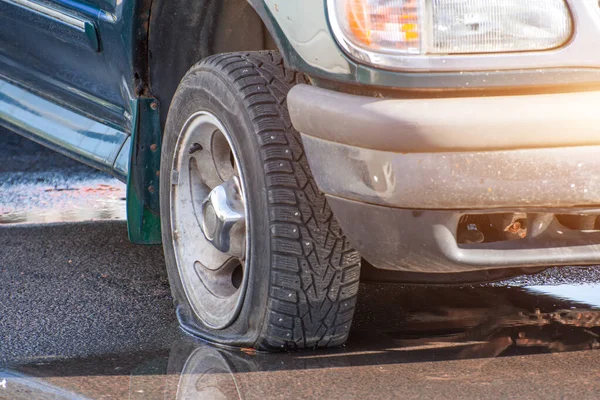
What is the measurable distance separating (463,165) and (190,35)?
1410 mm

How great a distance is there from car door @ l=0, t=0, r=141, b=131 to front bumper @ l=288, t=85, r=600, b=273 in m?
1.27

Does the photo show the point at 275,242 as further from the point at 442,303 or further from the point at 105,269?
the point at 105,269

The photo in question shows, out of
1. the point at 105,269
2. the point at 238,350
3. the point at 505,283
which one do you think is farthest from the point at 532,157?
the point at 105,269

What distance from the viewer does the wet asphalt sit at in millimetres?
2496

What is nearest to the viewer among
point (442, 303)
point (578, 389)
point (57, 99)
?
point (578, 389)

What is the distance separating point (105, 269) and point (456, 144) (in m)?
2.09

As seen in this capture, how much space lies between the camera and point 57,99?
4020mm

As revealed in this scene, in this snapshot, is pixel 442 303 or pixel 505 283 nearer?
pixel 442 303

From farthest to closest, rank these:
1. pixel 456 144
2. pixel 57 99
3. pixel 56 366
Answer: pixel 57 99
pixel 56 366
pixel 456 144

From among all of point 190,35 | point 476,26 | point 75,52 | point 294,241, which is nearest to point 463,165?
point 476,26

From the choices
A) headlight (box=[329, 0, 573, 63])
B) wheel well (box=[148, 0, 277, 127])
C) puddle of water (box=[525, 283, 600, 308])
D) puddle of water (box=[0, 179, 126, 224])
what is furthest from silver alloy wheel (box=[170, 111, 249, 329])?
puddle of water (box=[0, 179, 126, 224])

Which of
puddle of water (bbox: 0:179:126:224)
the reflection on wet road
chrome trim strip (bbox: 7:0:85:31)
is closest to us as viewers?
the reflection on wet road

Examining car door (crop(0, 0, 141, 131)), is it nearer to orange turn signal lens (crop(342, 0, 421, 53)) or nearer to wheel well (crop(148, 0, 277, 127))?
wheel well (crop(148, 0, 277, 127))

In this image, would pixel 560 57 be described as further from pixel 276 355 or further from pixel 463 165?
pixel 276 355
